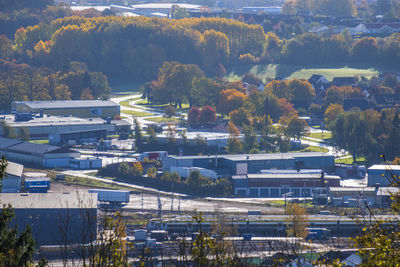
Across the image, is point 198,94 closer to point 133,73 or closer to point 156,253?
point 133,73

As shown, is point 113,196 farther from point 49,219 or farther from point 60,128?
point 60,128

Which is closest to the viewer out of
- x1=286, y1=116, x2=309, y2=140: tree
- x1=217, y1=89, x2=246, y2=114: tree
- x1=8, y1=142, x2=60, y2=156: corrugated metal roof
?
x1=8, y1=142, x2=60, y2=156: corrugated metal roof

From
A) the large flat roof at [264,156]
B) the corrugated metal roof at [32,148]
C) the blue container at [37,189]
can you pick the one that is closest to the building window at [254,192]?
the large flat roof at [264,156]

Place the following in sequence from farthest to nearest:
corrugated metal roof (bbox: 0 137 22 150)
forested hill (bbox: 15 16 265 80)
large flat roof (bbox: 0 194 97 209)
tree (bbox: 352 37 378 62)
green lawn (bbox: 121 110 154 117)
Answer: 1. tree (bbox: 352 37 378 62)
2. forested hill (bbox: 15 16 265 80)
3. green lawn (bbox: 121 110 154 117)
4. corrugated metal roof (bbox: 0 137 22 150)
5. large flat roof (bbox: 0 194 97 209)

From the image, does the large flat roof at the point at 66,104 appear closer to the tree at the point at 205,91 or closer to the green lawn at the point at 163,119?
the green lawn at the point at 163,119

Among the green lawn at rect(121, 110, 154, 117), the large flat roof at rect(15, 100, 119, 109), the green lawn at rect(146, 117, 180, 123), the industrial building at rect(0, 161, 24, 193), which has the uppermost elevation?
the industrial building at rect(0, 161, 24, 193)

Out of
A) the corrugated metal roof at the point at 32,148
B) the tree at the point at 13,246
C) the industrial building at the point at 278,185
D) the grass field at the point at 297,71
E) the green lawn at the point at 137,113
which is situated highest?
the tree at the point at 13,246

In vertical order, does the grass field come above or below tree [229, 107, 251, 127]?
below

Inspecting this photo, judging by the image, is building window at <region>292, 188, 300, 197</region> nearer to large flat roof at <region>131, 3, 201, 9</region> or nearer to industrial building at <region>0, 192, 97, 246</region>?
industrial building at <region>0, 192, 97, 246</region>

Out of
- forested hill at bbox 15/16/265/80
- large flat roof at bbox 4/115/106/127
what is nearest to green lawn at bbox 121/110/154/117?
large flat roof at bbox 4/115/106/127
